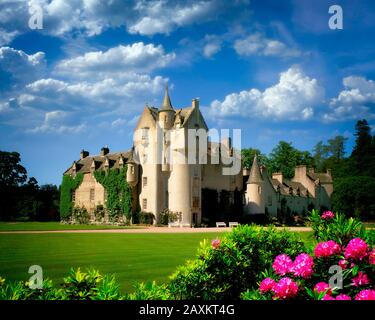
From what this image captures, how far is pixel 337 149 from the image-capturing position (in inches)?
3563

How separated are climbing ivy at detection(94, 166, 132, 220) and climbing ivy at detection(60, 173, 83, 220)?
653 cm

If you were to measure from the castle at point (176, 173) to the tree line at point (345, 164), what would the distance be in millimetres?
11378

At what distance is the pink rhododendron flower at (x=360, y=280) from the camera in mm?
4980

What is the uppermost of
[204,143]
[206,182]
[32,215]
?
[204,143]

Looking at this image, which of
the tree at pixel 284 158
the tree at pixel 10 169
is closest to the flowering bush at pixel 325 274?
the tree at pixel 10 169

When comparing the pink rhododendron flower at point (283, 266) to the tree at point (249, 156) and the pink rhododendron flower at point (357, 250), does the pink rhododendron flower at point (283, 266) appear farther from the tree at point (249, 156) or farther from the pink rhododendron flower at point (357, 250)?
the tree at point (249, 156)

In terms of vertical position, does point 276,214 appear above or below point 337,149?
below

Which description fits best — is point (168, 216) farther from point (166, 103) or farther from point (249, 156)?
point (249, 156)

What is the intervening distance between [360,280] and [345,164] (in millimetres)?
69663

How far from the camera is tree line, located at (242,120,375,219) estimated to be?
5538cm

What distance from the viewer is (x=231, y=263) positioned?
7.90 m
